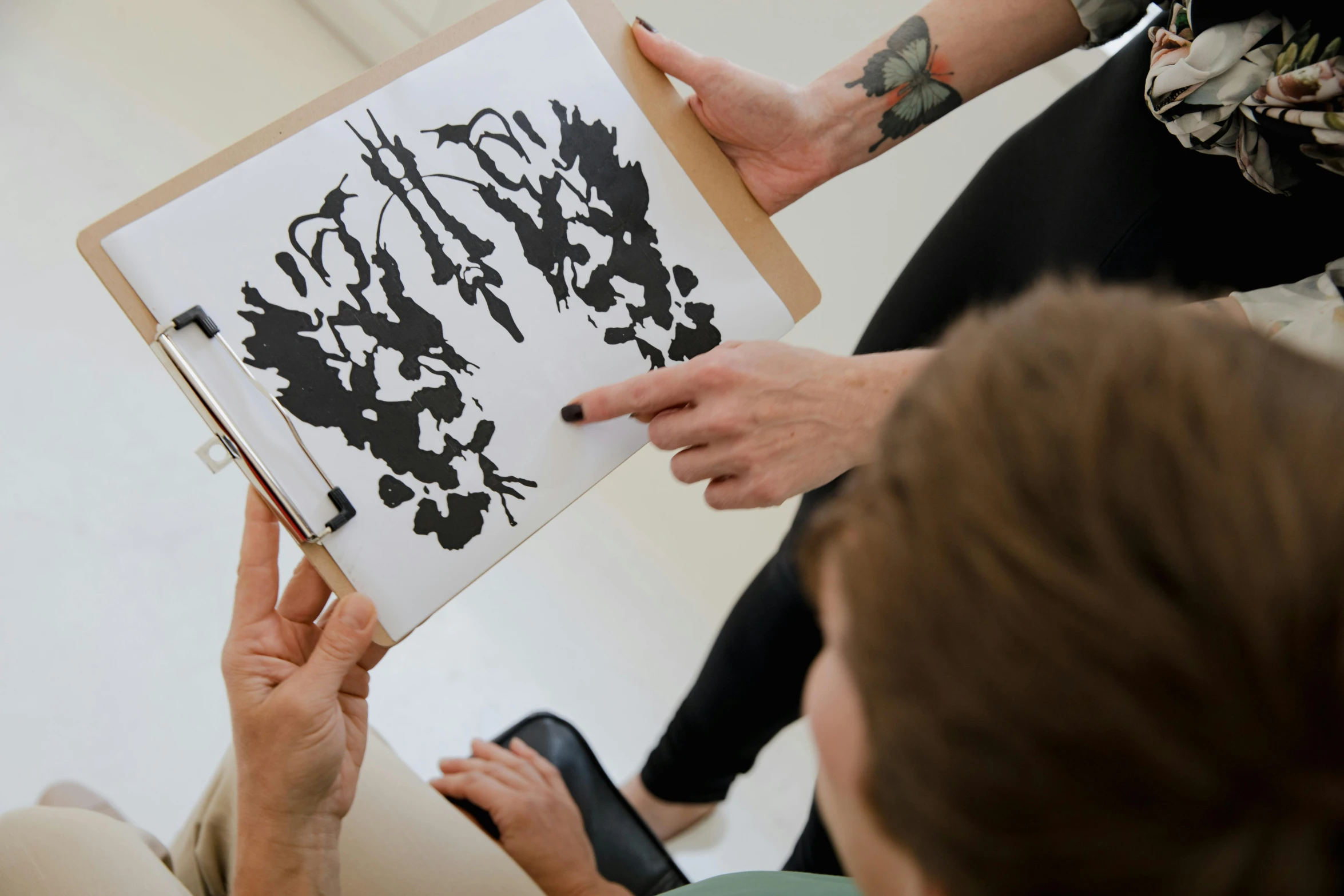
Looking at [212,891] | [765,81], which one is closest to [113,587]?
[212,891]

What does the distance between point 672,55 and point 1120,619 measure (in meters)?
0.59

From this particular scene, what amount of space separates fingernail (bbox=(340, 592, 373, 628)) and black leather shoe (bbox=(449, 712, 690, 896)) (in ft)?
1.34

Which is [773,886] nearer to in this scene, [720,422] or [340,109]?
[720,422]

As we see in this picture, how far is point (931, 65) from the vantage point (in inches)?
27.8

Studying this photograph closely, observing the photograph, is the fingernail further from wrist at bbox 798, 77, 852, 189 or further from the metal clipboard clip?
wrist at bbox 798, 77, 852, 189

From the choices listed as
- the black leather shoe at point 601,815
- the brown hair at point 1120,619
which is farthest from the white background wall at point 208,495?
the brown hair at point 1120,619

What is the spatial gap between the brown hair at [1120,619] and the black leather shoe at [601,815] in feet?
2.20

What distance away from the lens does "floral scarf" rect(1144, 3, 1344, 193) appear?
1.59 feet

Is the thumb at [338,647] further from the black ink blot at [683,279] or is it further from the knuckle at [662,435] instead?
the black ink blot at [683,279]

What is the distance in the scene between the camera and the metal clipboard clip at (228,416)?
522 mm

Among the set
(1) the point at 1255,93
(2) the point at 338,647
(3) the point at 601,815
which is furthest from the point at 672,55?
(3) the point at 601,815

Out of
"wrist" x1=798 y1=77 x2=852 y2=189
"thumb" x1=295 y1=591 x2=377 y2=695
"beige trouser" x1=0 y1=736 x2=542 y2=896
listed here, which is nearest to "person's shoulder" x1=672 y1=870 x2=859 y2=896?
"beige trouser" x1=0 y1=736 x2=542 y2=896

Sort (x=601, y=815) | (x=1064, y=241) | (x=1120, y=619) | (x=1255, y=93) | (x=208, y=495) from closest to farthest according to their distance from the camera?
(x=1120, y=619) → (x=1255, y=93) → (x=1064, y=241) → (x=601, y=815) → (x=208, y=495)

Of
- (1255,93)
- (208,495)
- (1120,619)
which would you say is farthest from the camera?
(208,495)
